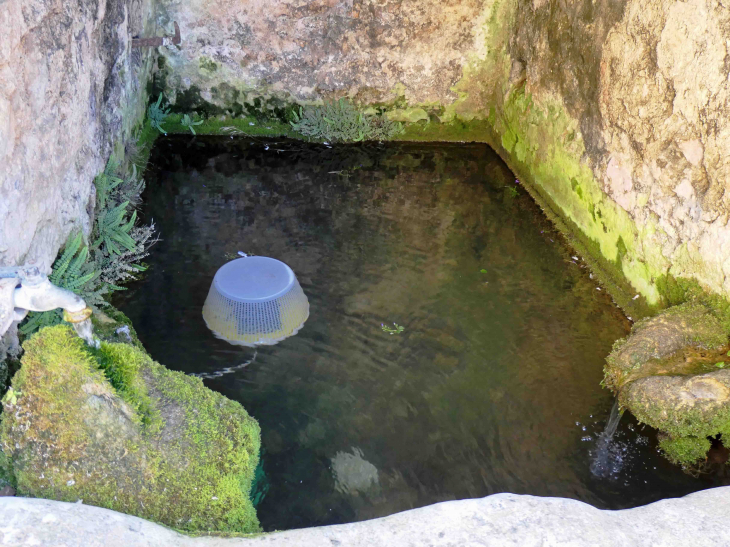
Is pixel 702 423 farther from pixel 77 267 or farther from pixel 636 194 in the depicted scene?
pixel 77 267

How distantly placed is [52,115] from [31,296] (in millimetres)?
1705

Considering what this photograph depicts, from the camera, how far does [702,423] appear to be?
3.61 m

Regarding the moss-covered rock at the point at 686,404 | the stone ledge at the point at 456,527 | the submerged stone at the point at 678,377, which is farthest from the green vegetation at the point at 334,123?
the stone ledge at the point at 456,527

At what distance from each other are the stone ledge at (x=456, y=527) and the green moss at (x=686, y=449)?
3.16 ft

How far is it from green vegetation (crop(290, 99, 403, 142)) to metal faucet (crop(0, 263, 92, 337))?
527cm

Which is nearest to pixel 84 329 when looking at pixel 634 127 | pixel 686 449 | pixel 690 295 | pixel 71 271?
pixel 71 271

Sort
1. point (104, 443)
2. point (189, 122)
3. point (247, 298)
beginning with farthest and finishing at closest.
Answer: point (189, 122)
point (247, 298)
point (104, 443)

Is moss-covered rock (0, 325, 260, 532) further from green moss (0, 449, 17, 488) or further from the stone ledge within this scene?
the stone ledge

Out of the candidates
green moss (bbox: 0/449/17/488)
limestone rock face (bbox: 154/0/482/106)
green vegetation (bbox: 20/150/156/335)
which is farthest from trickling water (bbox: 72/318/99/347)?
limestone rock face (bbox: 154/0/482/106)

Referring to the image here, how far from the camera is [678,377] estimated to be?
3750 mm

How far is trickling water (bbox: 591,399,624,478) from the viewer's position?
12.3ft

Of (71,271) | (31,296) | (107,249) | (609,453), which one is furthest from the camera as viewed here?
(107,249)

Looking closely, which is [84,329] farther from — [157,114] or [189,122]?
[189,122]

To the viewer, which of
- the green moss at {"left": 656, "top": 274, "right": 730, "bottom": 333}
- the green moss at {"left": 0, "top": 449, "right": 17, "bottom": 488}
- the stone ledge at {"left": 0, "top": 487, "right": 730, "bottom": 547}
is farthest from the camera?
the green moss at {"left": 656, "top": 274, "right": 730, "bottom": 333}
